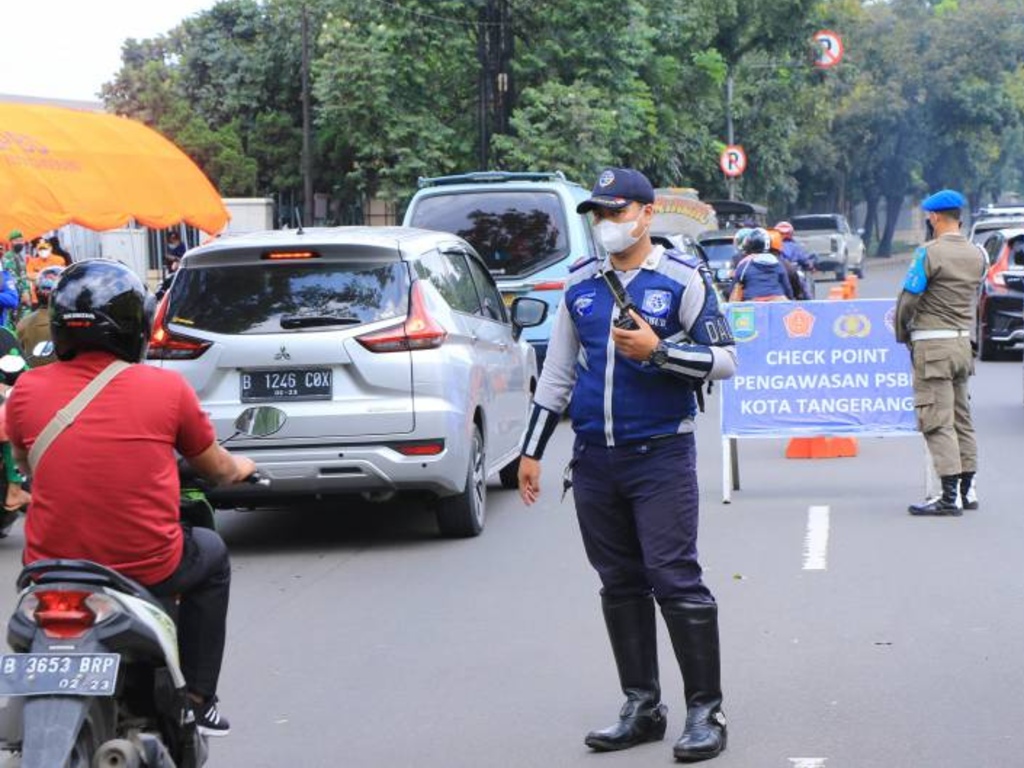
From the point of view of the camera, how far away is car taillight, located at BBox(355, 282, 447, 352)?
32.9 ft

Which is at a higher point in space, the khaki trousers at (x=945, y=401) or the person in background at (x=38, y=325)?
the person in background at (x=38, y=325)

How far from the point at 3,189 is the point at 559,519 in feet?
30.2

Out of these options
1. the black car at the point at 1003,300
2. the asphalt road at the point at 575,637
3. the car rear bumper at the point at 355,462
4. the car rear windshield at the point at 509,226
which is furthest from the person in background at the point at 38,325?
the black car at the point at 1003,300

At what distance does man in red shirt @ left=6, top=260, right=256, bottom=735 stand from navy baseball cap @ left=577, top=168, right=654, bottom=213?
66.4 inches

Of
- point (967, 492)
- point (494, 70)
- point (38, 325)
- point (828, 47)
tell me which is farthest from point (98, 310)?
point (828, 47)

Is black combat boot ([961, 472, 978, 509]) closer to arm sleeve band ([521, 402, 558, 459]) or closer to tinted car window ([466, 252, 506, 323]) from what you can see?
tinted car window ([466, 252, 506, 323])

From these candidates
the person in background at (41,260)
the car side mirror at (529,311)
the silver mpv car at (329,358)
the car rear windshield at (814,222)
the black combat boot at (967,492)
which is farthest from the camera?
the car rear windshield at (814,222)

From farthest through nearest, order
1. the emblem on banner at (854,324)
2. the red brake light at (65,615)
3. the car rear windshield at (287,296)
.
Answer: the emblem on banner at (854,324), the car rear windshield at (287,296), the red brake light at (65,615)

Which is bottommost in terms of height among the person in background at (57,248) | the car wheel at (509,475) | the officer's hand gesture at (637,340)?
the car wheel at (509,475)

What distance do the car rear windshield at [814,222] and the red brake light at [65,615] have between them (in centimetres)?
5060

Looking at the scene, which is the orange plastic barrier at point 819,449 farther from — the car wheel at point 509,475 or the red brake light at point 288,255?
the red brake light at point 288,255

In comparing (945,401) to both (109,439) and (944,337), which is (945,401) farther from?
(109,439)

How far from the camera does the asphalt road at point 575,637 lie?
6.22 metres

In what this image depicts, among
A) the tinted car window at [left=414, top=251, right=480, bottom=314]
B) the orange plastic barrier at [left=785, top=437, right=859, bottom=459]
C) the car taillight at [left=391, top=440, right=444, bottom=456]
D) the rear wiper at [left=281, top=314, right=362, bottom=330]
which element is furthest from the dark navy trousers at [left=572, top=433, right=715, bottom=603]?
the orange plastic barrier at [left=785, top=437, right=859, bottom=459]
